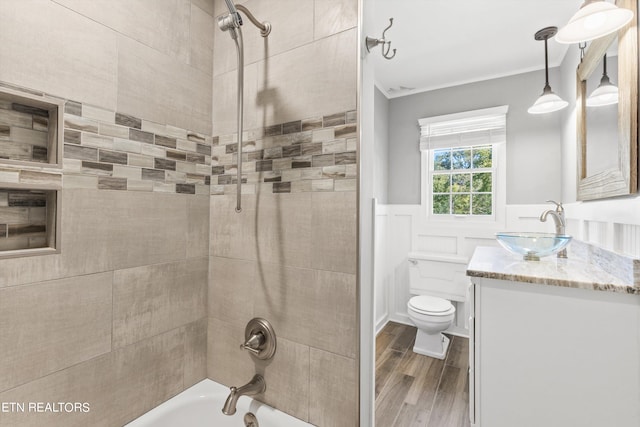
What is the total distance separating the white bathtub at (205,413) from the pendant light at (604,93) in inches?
77.7

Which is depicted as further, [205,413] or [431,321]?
[431,321]

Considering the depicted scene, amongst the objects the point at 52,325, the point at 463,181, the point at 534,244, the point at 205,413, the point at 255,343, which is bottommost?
the point at 205,413

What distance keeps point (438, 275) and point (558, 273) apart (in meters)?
1.80

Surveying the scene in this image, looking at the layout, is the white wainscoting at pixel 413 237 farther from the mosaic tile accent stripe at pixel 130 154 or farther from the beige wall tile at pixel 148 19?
the beige wall tile at pixel 148 19

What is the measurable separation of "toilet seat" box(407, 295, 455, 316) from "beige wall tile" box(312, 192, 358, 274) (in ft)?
5.59

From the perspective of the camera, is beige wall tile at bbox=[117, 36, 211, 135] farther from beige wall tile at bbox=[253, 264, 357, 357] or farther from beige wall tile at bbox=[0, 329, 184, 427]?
beige wall tile at bbox=[0, 329, 184, 427]

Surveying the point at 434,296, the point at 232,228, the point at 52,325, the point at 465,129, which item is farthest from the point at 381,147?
the point at 52,325

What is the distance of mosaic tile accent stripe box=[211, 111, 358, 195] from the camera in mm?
1096

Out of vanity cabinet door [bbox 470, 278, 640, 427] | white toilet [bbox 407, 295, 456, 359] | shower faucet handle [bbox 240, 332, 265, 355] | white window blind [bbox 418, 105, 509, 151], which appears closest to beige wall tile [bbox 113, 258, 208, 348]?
shower faucet handle [bbox 240, 332, 265, 355]

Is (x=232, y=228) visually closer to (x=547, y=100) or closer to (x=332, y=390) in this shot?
(x=332, y=390)

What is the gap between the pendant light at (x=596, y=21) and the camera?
1041mm

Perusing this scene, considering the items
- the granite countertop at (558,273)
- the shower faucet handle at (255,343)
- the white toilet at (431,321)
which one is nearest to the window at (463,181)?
the white toilet at (431,321)

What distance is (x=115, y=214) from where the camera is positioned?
43.8 inches

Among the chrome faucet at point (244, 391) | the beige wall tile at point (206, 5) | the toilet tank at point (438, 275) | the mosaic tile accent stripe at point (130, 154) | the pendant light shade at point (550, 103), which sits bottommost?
the chrome faucet at point (244, 391)
